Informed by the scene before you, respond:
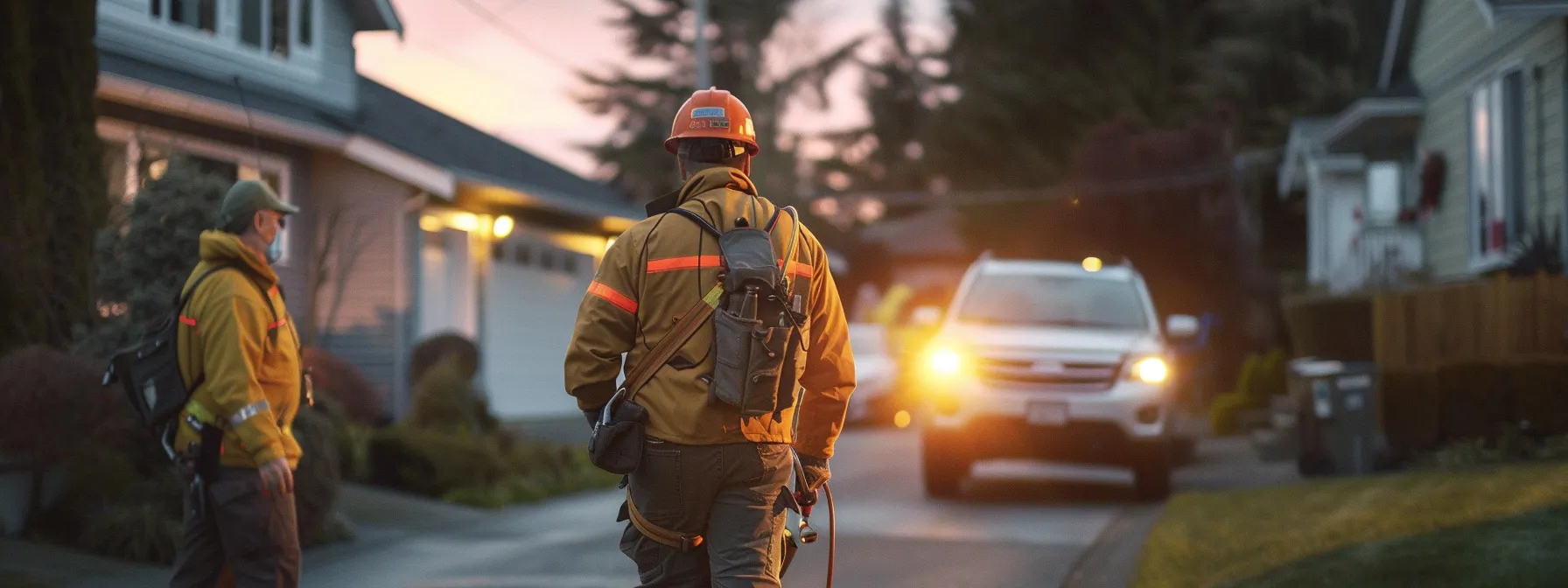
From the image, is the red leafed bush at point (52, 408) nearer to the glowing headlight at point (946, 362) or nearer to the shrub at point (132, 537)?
the shrub at point (132, 537)

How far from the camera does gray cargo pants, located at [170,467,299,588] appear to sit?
5.49 meters

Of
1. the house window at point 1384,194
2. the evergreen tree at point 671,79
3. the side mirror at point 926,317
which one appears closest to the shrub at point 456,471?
the side mirror at point 926,317

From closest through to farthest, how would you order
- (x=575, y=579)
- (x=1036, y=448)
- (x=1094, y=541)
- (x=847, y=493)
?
(x=575, y=579) → (x=1094, y=541) → (x=1036, y=448) → (x=847, y=493)

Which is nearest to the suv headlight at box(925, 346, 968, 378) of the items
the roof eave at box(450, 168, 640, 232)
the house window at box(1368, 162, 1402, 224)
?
the roof eave at box(450, 168, 640, 232)

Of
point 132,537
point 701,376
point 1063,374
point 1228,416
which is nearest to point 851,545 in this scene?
point 1063,374

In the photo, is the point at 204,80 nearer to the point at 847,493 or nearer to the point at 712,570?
the point at 847,493

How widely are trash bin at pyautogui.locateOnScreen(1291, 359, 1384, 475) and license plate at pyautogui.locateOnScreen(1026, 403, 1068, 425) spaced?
7.50ft

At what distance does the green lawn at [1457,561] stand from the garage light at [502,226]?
1329 cm

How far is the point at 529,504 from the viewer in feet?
43.0

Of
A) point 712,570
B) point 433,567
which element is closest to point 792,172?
point 433,567

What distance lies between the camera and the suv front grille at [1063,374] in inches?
502

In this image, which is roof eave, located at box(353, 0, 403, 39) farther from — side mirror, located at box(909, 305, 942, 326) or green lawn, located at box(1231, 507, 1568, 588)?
green lawn, located at box(1231, 507, 1568, 588)

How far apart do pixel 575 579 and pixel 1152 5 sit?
143 ft

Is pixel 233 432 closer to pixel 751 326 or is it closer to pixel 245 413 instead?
pixel 245 413
